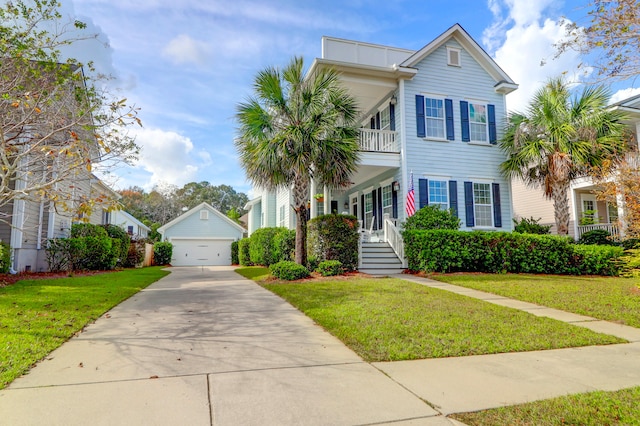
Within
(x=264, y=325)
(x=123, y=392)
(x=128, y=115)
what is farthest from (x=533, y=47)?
(x=123, y=392)

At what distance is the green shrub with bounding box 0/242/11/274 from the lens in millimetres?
9933

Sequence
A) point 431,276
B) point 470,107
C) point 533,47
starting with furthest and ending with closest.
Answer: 1. point 470,107
2. point 431,276
3. point 533,47

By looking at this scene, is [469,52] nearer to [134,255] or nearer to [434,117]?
[434,117]

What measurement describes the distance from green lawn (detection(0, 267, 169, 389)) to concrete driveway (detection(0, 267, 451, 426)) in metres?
0.21

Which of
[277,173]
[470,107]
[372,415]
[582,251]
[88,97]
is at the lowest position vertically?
[372,415]

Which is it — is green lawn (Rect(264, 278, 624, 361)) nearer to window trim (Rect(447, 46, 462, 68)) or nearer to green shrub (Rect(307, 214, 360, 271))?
green shrub (Rect(307, 214, 360, 271))

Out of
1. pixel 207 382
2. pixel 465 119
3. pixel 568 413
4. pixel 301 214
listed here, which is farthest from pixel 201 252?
pixel 568 413

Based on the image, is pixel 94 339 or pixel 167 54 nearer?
pixel 94 339

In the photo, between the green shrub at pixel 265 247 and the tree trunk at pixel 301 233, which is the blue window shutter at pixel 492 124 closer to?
the tree trunk at pixel 301 233

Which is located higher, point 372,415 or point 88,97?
point 88,97

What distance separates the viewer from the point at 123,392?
3.02 meters

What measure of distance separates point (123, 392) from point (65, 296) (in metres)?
5.50

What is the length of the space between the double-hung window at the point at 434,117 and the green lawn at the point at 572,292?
251 inches

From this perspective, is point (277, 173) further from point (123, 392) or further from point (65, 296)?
point (123, 392)
